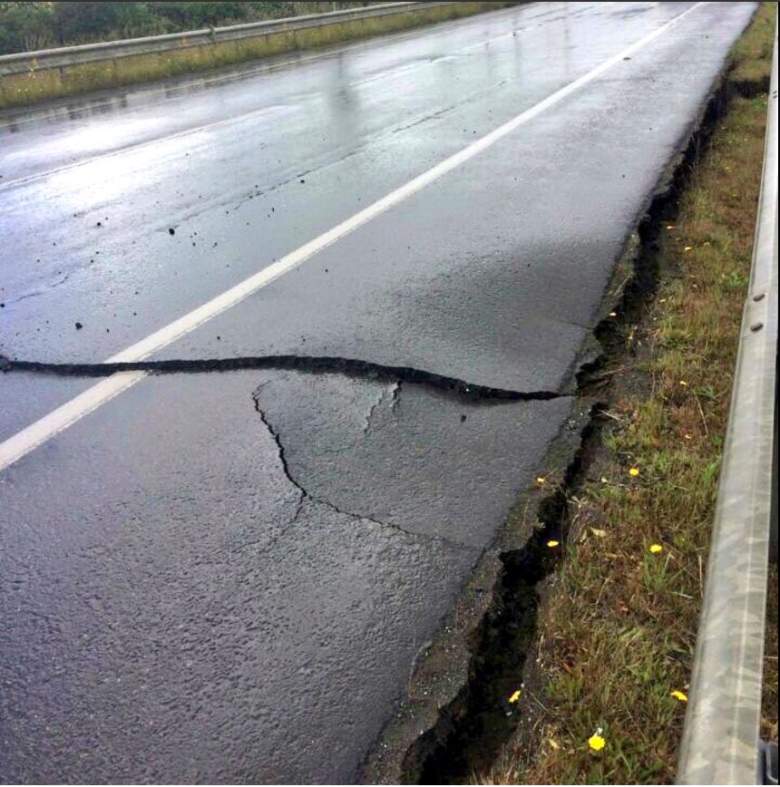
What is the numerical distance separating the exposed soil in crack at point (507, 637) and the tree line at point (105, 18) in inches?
619

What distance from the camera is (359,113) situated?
11148mm

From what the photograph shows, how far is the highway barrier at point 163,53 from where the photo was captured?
1523 centimetres

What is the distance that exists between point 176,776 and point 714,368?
2.88 metres

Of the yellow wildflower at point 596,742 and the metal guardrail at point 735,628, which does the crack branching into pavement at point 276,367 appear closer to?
the yellow wildflower at point 596,742

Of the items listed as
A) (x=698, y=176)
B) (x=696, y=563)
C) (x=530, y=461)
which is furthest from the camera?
(x=698, y=176)

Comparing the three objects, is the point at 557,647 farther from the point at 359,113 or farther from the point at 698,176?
the point at 359,113

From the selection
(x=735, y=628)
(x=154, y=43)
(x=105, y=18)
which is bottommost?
(x=735, y=628)

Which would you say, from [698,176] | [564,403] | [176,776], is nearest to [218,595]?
[176,776]

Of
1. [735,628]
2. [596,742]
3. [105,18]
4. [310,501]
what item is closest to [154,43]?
[105,18]

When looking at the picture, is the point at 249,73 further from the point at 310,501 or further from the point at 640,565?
the point at 640,565

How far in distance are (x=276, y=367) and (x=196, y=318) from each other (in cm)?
88

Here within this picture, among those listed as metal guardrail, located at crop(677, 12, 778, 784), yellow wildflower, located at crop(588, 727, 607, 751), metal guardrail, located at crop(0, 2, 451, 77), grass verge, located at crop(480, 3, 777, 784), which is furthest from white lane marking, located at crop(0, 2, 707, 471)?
metal guardrail, located at crop(0, 2, 451, 77)

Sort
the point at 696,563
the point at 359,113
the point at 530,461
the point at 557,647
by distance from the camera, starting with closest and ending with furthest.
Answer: the point at 557,647 < the point at 696,563 < the point at 530,461 < the point at 359,113

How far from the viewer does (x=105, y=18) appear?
19.7 meters
